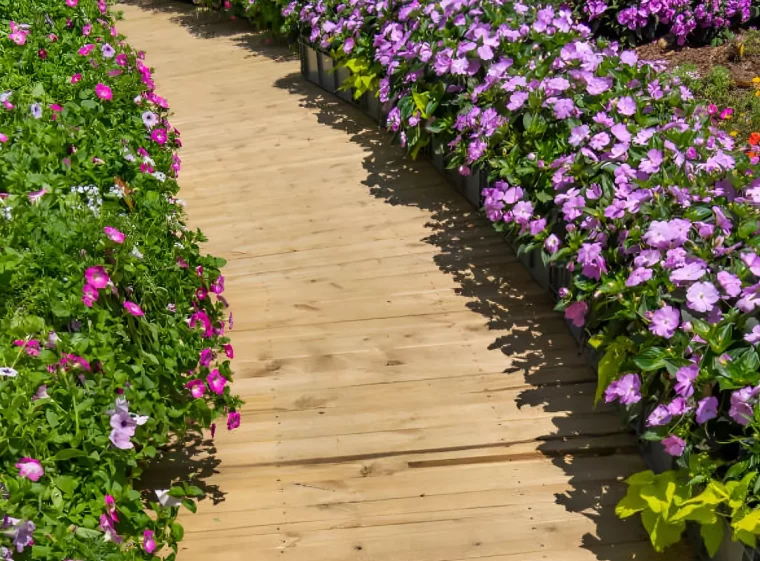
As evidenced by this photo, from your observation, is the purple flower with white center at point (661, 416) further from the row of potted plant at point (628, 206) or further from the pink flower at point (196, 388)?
the pink flower at point (196, 388)

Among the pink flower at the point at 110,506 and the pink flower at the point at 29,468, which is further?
the pink flower at the point at 110,506

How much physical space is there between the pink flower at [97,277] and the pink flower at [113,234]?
0.51 ft

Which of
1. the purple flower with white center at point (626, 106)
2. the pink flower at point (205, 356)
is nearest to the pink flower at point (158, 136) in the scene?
the pink flower at point (205, 356)

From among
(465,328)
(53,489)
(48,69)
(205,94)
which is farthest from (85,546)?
(205,94)

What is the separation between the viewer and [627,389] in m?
2.99

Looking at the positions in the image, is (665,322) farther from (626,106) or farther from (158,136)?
(158,136)

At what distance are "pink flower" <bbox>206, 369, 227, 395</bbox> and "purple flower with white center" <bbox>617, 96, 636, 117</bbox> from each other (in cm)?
197

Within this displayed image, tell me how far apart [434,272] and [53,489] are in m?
2.52

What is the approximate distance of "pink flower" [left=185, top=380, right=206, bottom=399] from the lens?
123 inches

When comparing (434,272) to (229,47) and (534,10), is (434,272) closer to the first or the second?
(534,10)

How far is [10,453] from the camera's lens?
2428 mm

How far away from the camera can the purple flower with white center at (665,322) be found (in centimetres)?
290

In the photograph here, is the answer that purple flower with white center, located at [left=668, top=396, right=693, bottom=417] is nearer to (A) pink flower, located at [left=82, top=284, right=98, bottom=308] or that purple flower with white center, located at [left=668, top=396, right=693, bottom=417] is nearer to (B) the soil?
(A) pink flower, located at [left=82, top=284, right=98, bottom=308]

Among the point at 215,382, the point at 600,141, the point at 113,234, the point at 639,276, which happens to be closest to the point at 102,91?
the point at 113,234
